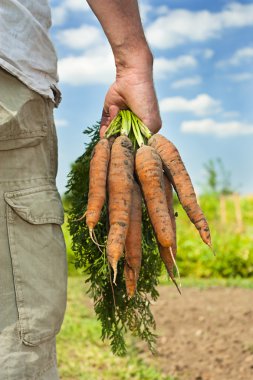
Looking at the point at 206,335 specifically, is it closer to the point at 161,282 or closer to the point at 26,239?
the point at 161,282

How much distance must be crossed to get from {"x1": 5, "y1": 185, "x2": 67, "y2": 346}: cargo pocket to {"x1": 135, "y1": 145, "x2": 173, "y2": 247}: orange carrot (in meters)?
0.31

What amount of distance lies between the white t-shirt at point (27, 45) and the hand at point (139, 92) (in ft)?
0.77

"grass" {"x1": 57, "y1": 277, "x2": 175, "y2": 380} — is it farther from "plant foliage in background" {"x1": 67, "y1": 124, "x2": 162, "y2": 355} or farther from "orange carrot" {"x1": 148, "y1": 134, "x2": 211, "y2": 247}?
"orange carrot" {"x1": 148, "y1": 134, "x2": 211, "y2": 247}

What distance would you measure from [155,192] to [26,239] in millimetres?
474

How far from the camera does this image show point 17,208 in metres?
2.13

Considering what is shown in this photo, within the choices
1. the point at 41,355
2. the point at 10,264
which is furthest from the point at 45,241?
the point at 41,355

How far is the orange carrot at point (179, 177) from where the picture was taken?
2.37 m

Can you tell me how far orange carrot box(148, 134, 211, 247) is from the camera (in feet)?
7.77

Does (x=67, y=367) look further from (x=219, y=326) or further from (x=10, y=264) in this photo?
(x=10, y=264)

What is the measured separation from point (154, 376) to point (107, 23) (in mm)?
3215

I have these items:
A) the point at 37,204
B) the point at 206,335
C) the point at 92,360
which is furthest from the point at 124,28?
the point at 206,335

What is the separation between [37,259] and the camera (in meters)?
2.19

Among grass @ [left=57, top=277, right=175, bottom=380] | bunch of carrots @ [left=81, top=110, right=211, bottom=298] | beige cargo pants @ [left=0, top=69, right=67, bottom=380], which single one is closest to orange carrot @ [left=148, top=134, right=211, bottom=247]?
bunch of carrots @ [left=81, top=110, right=211, bottom=298]

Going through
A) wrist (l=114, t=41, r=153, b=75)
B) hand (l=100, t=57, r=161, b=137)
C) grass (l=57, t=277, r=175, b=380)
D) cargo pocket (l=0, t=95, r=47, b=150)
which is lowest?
grass (l=57, t=277, r=175, b=380)
